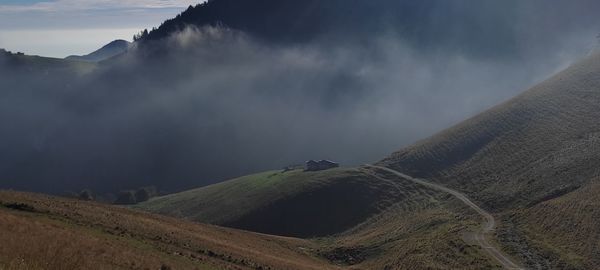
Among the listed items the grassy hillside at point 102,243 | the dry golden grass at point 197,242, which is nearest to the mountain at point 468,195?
the dry golden grass at point 197,242

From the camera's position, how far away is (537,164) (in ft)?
251

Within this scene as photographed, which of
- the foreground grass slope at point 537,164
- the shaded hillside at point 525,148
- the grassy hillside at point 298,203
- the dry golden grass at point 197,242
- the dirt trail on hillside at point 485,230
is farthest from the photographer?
the grassy hillside at point 298,203

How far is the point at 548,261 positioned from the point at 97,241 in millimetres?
34431

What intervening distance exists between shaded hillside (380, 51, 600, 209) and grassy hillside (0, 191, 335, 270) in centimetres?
3669

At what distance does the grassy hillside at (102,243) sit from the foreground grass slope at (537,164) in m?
23.6

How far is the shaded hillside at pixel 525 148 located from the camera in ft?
221

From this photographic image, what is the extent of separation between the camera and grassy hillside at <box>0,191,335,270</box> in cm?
1780

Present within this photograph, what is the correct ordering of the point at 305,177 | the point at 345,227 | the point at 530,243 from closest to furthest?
1. the point at 530,243
2. the point at 345,227
3. the point at 305,177

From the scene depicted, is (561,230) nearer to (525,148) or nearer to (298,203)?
(525,148)

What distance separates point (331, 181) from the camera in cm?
10331

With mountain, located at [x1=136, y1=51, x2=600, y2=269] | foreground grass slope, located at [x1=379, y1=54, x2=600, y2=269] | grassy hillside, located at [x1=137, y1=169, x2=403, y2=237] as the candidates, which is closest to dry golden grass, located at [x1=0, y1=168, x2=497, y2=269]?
mountain, located at [x1=136, y1=51, x2=600, y2=269]

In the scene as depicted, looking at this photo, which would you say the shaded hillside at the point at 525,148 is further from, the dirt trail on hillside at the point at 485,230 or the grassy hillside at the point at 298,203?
the grassy hillside at the point at 298,203

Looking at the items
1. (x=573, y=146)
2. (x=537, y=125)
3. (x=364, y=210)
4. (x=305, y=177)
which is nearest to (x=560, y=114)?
(x=537, y=125)

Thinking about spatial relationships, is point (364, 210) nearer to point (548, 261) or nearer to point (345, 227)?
point (345, 227)
